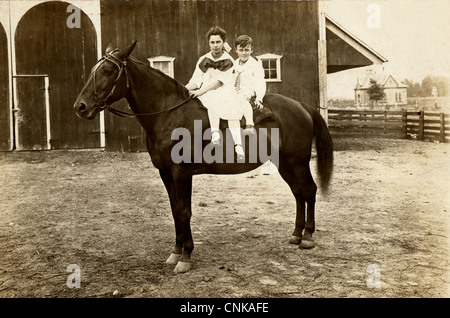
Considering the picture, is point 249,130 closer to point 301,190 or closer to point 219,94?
point 219,94

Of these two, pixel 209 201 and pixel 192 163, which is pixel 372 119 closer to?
pixel 209 201

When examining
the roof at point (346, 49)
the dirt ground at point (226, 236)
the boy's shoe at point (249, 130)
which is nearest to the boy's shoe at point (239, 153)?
the boy's shoe at point (249, 130)

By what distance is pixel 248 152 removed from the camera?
458cm

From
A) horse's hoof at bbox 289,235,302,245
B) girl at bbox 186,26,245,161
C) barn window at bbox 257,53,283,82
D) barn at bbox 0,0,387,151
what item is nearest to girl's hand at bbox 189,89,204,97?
girl at bbox 186,26,245,161

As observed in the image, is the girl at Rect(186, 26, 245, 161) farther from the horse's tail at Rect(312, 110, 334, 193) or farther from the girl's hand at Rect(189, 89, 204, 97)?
the horse's tail at Rect(312, 110, 334, 193)

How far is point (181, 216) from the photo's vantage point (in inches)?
169

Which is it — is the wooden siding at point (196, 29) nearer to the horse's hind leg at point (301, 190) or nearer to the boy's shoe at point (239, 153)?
the horse's hind leg at point (301, 190)

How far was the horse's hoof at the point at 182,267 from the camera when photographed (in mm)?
4141

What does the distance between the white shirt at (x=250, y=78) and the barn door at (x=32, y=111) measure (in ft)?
28.8

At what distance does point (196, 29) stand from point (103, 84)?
30.0 feet

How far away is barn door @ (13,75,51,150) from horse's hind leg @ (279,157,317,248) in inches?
347

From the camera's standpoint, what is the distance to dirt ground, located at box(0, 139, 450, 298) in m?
3.77
